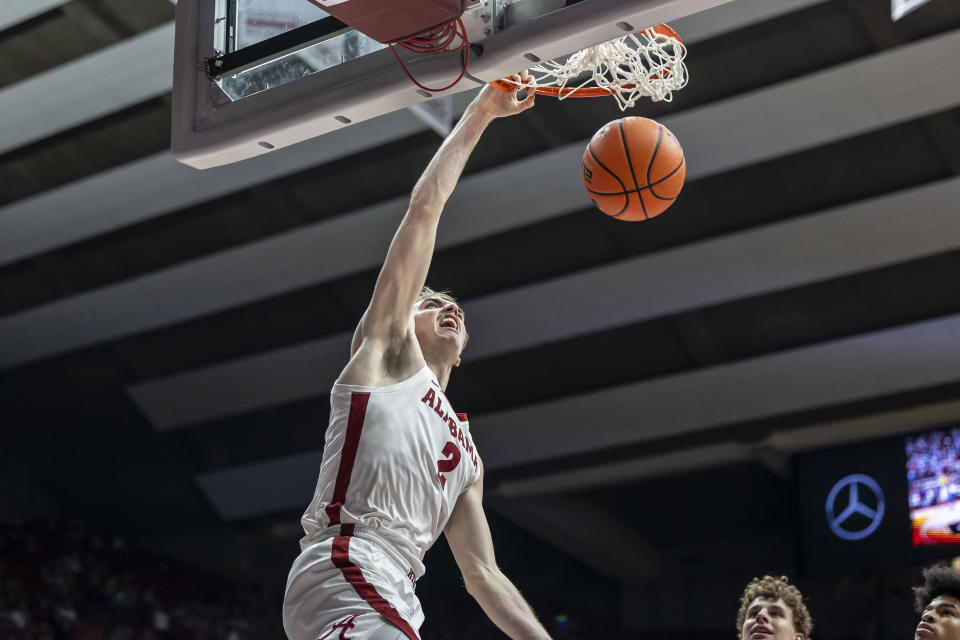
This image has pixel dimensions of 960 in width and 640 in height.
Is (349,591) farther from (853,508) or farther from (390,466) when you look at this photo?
(853,508)

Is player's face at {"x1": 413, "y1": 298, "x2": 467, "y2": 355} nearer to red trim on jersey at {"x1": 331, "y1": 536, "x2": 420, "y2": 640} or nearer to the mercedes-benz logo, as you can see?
red trim on jersey at {"x1": 331, "y1": 536, "x2": 420, "y2": 640}

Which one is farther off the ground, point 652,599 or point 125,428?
point 125,428

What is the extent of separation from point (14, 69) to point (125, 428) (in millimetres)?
5266

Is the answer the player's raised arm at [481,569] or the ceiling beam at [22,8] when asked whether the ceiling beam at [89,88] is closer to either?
the ceiling beam at [22,8]

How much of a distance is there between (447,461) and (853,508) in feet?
23.6

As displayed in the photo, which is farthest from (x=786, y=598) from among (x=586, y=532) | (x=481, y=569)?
(x=586, y=532)

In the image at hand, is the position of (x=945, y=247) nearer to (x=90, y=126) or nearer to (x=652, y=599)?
(x=652, y=599)

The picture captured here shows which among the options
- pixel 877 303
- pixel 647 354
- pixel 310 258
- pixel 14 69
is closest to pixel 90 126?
pixel 14 69

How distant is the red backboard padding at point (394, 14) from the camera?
114 inches

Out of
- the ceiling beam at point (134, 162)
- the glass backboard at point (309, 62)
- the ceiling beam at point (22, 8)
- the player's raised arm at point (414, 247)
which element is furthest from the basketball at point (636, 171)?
the ceiling beam at point (22, 8)

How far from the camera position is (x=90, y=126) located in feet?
32.3

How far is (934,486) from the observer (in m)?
8.59

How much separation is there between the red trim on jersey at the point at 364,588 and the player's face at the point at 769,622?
2150 millimetres

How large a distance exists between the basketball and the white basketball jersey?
1.44 metres
